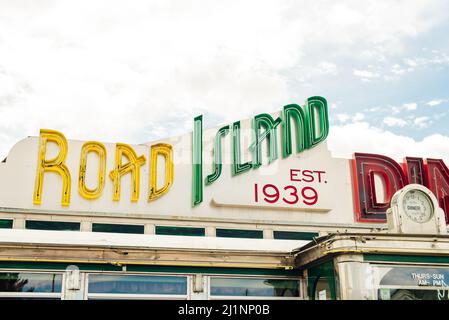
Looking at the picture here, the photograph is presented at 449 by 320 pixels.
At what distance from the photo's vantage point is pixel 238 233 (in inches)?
781

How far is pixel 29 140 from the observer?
19344 millimetres

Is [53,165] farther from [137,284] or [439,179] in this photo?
[439,179]

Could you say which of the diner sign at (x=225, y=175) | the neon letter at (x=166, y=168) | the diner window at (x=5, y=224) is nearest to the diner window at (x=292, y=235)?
the diner sign at (x=225, y=175)

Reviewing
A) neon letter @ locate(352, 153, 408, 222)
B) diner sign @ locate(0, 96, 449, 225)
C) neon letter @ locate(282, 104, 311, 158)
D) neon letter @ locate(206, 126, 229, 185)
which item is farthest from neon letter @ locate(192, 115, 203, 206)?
neon letter @ locate(352, 153, 408, 222)

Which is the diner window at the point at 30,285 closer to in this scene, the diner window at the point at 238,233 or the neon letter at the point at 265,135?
the diner window at the point at 238,233

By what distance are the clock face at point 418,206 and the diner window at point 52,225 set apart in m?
10.5

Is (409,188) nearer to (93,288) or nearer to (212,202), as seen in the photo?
(212,202)

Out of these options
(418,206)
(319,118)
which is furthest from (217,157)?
(418,206)

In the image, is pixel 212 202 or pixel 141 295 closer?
pixel 141 295

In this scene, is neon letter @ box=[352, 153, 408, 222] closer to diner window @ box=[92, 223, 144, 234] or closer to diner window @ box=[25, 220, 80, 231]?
diner window @ box=[92, 223, 144, 234]

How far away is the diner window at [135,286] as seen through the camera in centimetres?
1403
